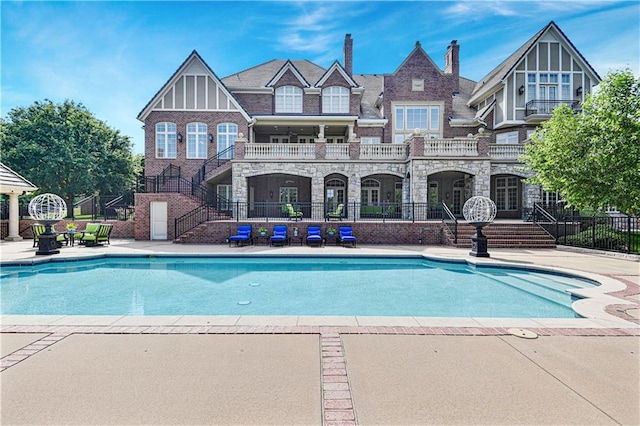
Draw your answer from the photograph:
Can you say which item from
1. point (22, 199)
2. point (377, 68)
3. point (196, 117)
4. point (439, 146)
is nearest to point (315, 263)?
point (439, 146)

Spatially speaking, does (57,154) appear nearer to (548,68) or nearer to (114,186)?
(114,186)

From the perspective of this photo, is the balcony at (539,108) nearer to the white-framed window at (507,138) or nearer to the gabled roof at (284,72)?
the white-framed window at (507,138)

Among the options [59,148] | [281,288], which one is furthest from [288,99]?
[59,148]

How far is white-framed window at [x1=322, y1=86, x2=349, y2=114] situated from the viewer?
25297 millimetres

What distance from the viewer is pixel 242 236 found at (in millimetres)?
16547

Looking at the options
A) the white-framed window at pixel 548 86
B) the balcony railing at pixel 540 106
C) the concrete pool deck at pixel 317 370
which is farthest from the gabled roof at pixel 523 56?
the concrete pool deck at pixel 317 370

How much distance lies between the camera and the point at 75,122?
3011 cm

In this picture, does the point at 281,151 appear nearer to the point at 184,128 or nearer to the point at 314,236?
the point at 314,236

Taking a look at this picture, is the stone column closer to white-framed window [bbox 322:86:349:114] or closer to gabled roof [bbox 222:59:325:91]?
gabled roof [bbox 222:59:325:91]

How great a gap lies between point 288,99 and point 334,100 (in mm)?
3659

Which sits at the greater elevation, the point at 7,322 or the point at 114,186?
the point at 114,186

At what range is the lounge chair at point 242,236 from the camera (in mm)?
16330

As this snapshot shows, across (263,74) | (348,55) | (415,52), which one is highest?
(348,55)

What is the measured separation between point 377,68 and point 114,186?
99.7 ft
